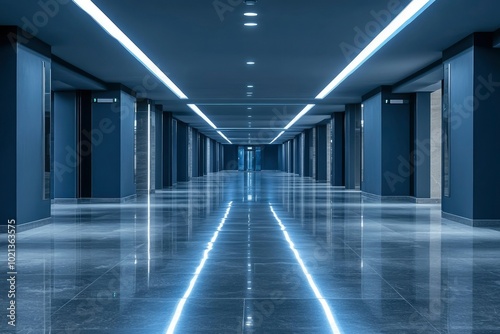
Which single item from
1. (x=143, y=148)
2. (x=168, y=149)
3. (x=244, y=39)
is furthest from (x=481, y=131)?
(x=168, y=149)

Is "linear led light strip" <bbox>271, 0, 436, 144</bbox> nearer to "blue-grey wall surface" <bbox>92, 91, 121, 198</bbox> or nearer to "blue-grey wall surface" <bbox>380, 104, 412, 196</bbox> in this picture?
"blue-grey wall surface" <bbox>380, 104, 412, 196</bbox>

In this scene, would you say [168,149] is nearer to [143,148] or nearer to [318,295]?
[143,148]

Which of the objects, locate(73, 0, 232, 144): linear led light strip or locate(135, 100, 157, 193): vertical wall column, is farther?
locate(135, 100, 157, 193): vertical wall column

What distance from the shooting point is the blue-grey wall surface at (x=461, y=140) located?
18766mm

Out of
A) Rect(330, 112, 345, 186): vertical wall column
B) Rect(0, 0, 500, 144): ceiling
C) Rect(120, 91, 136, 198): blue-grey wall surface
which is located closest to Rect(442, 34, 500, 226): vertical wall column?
Rect(0, 0, 500, 144): ceiling

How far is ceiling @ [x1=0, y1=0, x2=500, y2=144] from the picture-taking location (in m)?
15.6

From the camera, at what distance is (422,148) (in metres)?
30.3

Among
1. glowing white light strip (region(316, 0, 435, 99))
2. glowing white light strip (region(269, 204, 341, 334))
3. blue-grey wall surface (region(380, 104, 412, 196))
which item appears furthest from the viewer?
blue-grey wall surface (region(380, 104, 412, 196))

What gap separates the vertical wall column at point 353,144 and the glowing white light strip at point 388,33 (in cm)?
1188

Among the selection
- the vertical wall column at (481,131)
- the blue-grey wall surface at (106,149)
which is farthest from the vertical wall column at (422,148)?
the blue-grey wall surface at (106,149)

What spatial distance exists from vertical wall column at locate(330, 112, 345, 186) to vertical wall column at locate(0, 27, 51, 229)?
30386 mm

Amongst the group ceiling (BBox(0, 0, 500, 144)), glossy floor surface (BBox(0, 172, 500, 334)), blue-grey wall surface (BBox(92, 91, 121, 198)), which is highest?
ceiling (BBox(0, 0, 500, 144))

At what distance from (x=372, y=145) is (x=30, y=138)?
19.8 meters

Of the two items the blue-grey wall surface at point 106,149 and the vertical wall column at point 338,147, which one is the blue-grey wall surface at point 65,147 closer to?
the blue-grey wall surface at point 106,149
